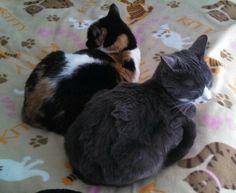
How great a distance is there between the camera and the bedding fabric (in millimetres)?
937

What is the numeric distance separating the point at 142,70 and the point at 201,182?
58 centimetres

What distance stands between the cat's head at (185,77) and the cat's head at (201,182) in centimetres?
20

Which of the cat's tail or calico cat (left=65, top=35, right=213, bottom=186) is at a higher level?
calico cat (left=65, top=35, right=213, bottom=186)

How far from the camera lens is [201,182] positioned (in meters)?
0.92

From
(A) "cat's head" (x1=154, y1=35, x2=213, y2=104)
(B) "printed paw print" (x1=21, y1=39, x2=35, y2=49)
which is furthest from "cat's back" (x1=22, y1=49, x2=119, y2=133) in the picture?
(B) "printed paw print" (x1=21, y1=39, x2=35, y2=49)

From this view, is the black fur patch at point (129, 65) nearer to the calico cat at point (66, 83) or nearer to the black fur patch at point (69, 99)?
the calico cat at point (66, 83)

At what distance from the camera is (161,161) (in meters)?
0.92

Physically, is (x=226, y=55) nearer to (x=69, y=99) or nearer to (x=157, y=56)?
(x=157, y=56)

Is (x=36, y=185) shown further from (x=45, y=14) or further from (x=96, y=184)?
(x=45, y=14)

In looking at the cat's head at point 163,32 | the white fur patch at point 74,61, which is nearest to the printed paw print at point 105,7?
the cat's head at point 163,32

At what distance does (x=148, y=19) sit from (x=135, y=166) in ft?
3.03

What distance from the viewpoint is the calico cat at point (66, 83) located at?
108 centimetres

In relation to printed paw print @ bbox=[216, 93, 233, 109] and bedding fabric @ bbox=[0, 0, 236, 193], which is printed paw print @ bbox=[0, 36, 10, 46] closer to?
bedding fabric @ bbox=[0, 0, 236, 193]

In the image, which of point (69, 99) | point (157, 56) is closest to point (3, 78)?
point (69, 99)
